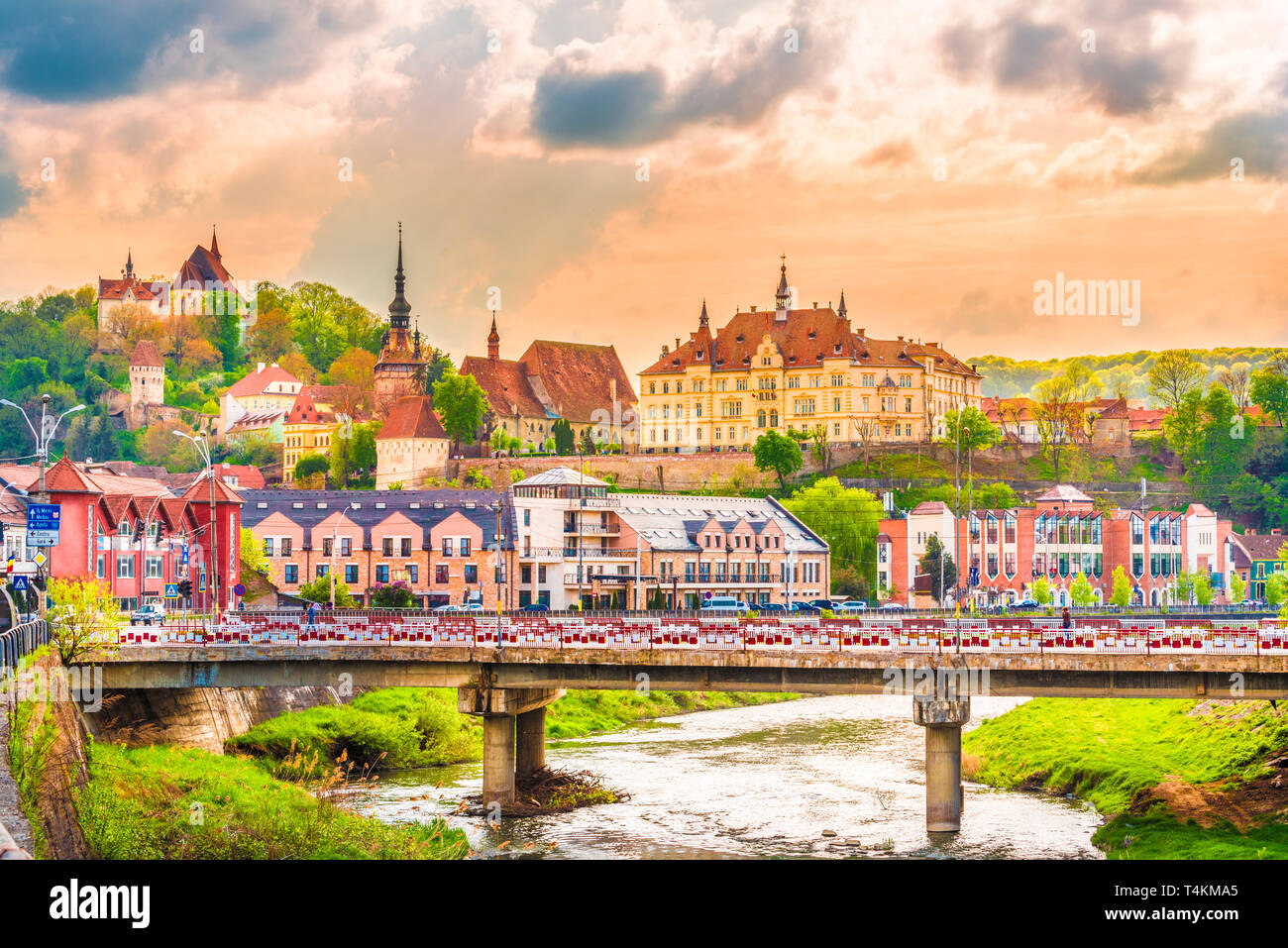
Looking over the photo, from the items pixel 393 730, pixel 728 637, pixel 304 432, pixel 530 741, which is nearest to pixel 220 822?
pixel 530 741

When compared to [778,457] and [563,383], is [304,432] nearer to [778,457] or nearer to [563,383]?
[563,383]

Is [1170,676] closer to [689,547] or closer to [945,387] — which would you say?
[689,547]

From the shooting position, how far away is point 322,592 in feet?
321

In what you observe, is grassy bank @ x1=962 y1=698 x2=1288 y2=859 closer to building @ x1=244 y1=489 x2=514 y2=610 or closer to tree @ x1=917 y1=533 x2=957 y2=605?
building @ x1=244 y1=489 x2=514 y2=610

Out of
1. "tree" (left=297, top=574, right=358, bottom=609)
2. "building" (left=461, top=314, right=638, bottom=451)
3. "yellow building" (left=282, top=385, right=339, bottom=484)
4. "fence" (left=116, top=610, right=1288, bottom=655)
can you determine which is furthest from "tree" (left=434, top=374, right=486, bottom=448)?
"fence" (left=116, top=610, right=1288, bottom=655)

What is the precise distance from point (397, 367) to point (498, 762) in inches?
5573

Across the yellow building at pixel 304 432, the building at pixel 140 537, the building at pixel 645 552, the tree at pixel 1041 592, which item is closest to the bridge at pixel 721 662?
the building at pixel 140 537

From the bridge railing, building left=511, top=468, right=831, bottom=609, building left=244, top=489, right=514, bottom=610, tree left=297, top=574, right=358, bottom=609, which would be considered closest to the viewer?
the bridge railing

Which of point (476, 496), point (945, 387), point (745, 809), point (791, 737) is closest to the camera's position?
point (745, 809)

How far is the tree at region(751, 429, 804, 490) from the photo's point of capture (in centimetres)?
15575

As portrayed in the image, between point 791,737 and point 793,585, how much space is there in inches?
1754

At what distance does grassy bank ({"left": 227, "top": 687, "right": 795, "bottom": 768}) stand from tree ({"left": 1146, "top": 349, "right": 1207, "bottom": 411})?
121 meters

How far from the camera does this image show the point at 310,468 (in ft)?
575
